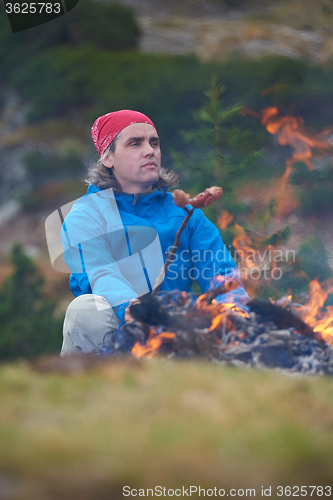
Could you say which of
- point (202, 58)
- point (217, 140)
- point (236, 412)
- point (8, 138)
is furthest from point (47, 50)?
point (236, 412)

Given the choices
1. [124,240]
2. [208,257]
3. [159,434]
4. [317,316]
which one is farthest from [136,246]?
[159,434]

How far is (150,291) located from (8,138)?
39.2 ft

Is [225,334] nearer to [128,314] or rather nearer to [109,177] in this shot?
[128,314]

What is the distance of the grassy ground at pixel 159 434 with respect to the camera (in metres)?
1.47

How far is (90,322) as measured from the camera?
2.81 meters

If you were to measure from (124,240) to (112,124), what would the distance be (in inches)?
29.7

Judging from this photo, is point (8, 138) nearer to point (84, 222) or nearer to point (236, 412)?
point (84, 222)

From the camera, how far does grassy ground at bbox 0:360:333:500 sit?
1470 millimetres

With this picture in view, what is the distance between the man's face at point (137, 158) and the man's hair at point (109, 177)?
40 millimetres

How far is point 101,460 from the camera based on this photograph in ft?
4.92

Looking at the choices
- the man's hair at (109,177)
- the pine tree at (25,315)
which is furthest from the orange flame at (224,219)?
the pine tree at (25,315)

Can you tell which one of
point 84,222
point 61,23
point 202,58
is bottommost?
point 202,58

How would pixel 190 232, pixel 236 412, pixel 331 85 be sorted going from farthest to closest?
pixel 331 85
pixel 190 232
pixel 236 412

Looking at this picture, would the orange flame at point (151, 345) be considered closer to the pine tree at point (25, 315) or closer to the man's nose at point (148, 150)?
the man's nose at point (148, 150)
